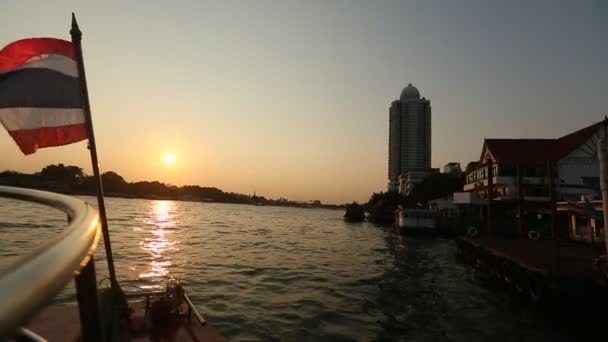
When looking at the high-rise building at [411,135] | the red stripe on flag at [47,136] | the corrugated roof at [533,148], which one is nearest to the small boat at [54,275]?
the red stripe on flag at [47,136]

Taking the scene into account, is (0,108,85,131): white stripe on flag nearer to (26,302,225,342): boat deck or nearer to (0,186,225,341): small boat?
(0,186,225,341): small boat

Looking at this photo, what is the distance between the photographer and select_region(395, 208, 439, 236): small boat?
5359cm

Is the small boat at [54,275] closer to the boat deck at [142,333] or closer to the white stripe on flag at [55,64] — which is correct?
the boat deck at [142,333]

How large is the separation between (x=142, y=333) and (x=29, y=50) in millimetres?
5287

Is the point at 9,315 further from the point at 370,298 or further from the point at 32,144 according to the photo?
the point at 370,298

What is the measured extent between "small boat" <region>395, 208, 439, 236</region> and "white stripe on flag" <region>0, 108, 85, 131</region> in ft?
168

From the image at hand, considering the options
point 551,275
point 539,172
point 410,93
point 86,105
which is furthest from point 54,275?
point 410,93

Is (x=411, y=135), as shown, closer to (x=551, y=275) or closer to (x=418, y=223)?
(x=418, y=223)

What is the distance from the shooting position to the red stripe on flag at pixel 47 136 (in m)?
4.94

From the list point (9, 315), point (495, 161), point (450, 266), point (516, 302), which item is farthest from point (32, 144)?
point (495, 161)

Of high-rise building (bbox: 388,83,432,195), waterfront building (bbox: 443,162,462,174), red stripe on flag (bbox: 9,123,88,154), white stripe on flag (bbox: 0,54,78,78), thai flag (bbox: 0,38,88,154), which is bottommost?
red stripe on flag (bbox: 9,123,88,154)

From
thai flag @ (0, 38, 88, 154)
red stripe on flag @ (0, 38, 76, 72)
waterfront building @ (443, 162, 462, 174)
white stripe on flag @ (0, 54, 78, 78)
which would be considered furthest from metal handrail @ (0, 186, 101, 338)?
waterfront building @ (443, 162, 462, 174)

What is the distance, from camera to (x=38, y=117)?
507cm

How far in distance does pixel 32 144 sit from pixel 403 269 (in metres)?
23.7
